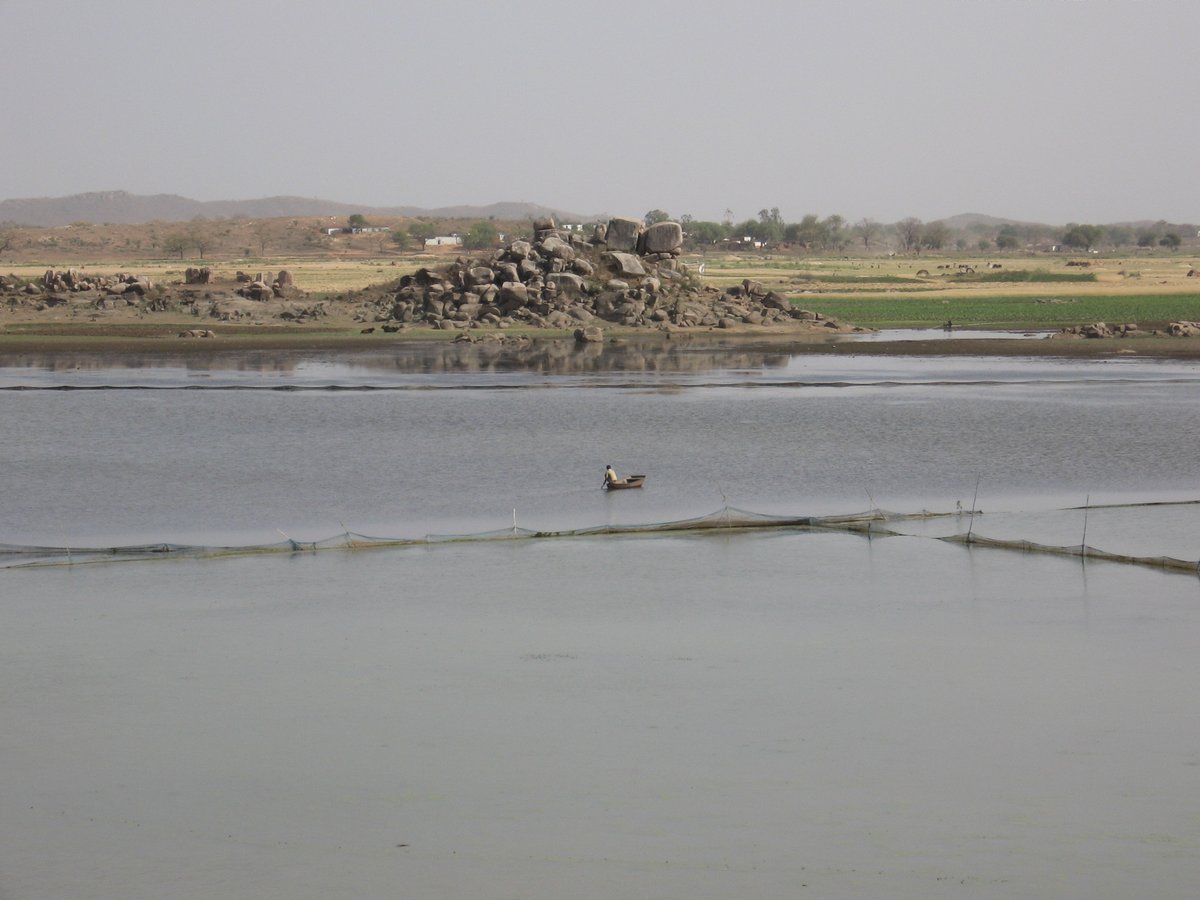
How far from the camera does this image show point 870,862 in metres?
9.23

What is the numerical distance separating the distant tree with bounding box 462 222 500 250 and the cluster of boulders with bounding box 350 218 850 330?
285ft

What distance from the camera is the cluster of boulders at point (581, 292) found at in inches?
2394

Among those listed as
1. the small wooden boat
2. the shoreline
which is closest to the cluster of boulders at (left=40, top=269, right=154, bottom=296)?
the shoreline

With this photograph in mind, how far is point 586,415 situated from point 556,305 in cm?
2701

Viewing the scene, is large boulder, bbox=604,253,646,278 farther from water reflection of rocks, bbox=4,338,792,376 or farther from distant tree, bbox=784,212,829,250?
distant tree, bbox=784,212,829,250

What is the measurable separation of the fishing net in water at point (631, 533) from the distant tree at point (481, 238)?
13308 cm

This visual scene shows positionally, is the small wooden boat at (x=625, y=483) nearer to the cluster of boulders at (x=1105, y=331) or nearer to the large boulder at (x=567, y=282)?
the cluster of boulders at (x=1105, y=331)

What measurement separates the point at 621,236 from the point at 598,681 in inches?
2120

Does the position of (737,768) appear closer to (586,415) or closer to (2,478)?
(2,478)

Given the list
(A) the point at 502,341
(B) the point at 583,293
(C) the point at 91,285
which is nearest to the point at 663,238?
(B) the point at 583,293

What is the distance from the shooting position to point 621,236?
216 feet

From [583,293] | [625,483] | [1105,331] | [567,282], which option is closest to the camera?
[625,483]

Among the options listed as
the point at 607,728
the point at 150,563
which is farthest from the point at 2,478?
the point at 607,728

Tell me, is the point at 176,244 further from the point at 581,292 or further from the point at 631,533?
the point at 631,533
